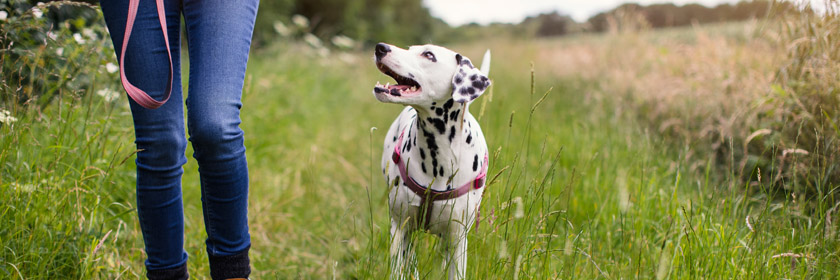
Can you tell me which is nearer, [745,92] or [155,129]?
[155,129]

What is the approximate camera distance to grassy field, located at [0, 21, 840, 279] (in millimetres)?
1916

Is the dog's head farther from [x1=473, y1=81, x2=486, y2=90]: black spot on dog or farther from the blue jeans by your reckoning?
the blue jeans

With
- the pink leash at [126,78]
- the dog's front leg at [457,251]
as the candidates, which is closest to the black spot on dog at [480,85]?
the dog's front leg at [457,251]

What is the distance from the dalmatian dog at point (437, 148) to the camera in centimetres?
196

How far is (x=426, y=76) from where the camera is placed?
2004 millimetres

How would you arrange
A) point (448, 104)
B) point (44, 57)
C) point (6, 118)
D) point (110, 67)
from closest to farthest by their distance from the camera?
point (6, 118) → point (448, 104) → point (44, 57) → point (110, 67)

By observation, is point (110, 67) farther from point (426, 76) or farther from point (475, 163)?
point (475, 163)

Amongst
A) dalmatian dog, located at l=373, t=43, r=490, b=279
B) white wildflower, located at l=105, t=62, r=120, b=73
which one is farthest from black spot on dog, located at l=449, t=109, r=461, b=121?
white wildflower, located at l=105, t=62, r=120, b=73

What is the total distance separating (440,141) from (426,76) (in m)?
0.28

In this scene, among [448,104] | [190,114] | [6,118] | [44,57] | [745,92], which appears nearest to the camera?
[190,114]

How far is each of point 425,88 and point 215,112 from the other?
2.44 feet

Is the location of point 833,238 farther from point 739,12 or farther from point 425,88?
point 739,12

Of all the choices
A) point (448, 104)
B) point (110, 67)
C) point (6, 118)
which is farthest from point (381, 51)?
point (110, 67)

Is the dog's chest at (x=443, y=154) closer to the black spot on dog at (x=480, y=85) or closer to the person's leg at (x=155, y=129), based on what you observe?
the black spot on dog at (x=480, y=85)
